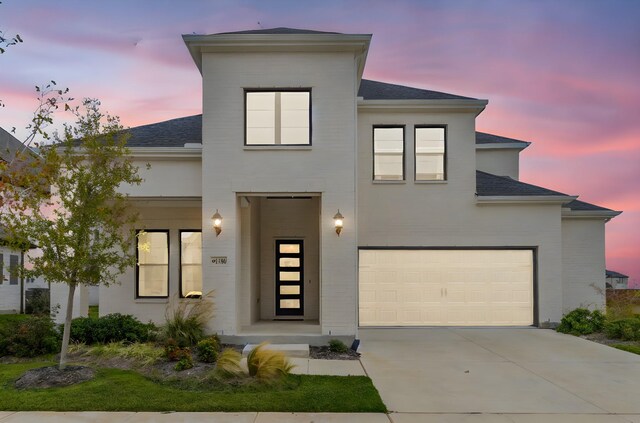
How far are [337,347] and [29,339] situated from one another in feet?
22.7

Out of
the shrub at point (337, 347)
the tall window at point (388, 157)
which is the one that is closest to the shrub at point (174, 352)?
the shrub at point (337, 347)

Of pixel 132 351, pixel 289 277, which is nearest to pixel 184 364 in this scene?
pixel 132 351

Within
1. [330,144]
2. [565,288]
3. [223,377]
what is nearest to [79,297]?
[223,377]

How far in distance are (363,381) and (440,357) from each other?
2930 millimetres

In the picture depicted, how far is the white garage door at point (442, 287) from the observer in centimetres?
1429

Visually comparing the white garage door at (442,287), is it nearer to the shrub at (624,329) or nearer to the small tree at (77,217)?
the shrub at (624,329)

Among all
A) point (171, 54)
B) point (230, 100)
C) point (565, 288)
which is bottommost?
point (565, 288)

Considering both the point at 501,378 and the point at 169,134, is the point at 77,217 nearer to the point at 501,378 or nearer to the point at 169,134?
the point at 169,134

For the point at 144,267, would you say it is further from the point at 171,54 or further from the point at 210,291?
the point at 171,54

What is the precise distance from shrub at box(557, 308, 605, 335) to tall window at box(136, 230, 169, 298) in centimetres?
1213

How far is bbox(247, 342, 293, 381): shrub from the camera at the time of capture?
7.59 meters

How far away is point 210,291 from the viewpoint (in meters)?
11.1

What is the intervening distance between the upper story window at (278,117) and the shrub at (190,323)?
4.19 meters

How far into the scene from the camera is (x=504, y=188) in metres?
14.7
